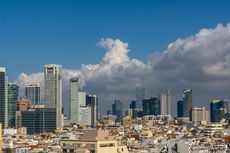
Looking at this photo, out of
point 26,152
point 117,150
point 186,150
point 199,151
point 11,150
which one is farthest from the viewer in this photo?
point 11,150

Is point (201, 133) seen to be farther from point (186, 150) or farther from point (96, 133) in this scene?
point (96, 133)

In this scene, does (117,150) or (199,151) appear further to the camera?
(199,151)

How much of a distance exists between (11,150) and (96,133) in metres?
38.2

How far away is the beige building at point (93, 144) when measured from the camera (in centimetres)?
5712

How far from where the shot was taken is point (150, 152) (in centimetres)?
7738

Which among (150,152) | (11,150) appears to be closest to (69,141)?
(150,152)

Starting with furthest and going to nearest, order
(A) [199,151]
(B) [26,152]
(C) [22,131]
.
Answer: (C) [22,131] → (B) [26,152] → (A) [199,151]

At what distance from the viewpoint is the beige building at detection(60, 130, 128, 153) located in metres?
57.1

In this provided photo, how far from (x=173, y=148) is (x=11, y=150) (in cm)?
3450

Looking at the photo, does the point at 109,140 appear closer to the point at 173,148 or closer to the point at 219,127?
the point at 173,148

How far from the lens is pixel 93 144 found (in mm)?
57375

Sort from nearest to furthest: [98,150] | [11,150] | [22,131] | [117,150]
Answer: [98,150] → [117,150] → [11,150] → [22,131]

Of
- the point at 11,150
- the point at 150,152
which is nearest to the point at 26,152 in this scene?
the point at 11,150

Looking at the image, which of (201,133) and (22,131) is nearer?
(201,133)
